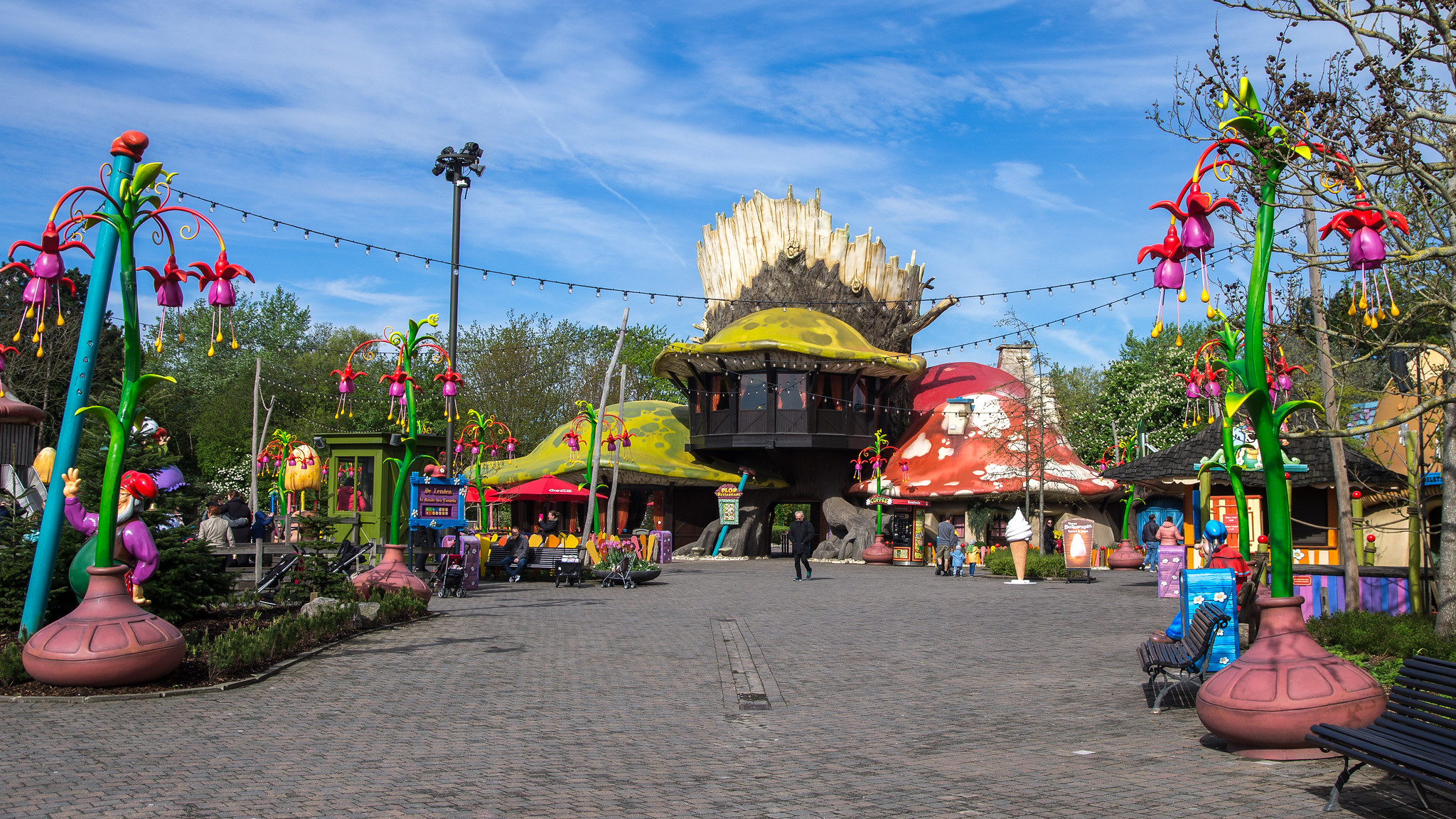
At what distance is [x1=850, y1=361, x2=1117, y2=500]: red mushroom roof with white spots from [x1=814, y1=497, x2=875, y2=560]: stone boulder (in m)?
0.93

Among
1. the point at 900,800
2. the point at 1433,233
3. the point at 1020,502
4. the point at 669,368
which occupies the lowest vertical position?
the point at 900,800

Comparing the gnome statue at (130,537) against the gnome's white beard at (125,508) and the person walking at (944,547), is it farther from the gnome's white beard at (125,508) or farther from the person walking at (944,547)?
the person walking at (944,547)

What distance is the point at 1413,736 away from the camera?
225 inches

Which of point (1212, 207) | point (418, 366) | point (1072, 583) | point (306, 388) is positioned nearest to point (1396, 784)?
point (1212, 207)

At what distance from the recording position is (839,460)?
40.4 metres

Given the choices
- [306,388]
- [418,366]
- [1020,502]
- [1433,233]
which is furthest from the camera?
[306,388]

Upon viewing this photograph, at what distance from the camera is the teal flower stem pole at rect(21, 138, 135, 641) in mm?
10227

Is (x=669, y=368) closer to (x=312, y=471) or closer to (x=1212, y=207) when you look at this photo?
(x=312, y=471)

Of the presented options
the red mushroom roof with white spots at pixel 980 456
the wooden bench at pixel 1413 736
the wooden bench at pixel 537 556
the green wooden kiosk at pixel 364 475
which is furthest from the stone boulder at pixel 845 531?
the wooden bench at pixel 1413 736

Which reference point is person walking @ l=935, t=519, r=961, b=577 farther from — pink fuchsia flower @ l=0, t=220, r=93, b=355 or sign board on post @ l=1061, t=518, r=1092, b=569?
pink fuchsia flower @ l=0, t=220, r=93, b=355

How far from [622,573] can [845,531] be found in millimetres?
16836

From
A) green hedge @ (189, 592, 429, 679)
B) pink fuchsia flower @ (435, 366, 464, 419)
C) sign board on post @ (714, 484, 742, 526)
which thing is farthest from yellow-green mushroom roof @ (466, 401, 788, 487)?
green hedge @ (189, 592, 429, 679)

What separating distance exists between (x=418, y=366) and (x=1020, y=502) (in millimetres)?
31614

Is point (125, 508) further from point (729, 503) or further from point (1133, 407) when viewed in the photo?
point (1133, 407)
